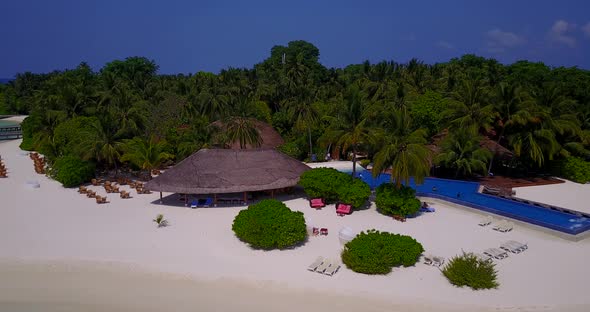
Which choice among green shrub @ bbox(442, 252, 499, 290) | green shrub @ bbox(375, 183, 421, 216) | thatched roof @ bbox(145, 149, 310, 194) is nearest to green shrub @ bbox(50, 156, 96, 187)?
thatched roof @ bbox(145, 149, 310, 194)

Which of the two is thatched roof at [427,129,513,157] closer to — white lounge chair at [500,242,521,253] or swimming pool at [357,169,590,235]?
swimming pool at [357,169,590,235]

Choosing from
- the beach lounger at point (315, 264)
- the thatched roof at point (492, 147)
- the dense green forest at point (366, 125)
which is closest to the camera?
the beach lounger at point (315, 264)

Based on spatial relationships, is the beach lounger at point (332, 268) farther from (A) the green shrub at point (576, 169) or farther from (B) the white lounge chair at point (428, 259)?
(A) the green shrub at point (576, 169)

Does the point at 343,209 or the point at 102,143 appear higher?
the point at 102,143

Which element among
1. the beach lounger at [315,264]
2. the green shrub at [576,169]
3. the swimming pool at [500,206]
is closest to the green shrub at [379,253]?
the beach lounger at [315,264]

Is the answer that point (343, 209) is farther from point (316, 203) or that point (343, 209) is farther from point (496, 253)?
point (496, 253)

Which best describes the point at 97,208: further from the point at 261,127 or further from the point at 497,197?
the point at 497,197

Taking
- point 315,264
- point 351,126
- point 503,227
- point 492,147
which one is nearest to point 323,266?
point 315,264
